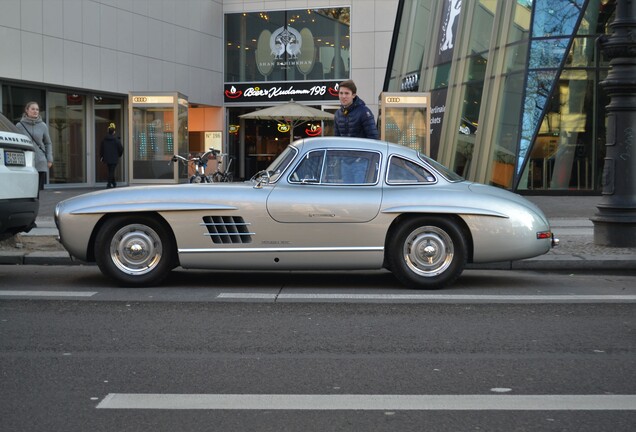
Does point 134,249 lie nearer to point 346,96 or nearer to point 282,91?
point 346,96

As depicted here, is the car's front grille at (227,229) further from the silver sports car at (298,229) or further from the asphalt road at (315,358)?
the asphalt road at (315,358)

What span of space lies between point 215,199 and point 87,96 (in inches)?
869

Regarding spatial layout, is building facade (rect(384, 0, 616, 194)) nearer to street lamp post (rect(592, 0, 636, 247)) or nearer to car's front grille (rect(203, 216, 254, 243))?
street lamp post (rect(592, 0, 636, 247))

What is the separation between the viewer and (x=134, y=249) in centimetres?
741

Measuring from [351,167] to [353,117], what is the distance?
2018 millimetres

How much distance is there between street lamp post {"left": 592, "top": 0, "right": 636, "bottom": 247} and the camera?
31.4 feet

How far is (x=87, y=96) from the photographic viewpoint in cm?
2789

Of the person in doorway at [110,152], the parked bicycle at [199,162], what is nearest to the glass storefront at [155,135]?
the parked bicycle at [199,162]

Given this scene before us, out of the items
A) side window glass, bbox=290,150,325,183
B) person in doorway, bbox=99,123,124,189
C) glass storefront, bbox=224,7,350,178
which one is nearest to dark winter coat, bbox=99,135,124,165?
person in doorway, bbox=99,123,124,189

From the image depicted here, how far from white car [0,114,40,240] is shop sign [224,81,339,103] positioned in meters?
26.4

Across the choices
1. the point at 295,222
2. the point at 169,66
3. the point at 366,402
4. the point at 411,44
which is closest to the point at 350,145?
the point at 295,222

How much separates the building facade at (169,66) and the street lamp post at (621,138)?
11633 millimetres

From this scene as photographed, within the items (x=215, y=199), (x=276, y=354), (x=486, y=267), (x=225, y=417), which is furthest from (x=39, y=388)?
(x=486, y=267)

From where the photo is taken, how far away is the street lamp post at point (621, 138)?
957 cm
